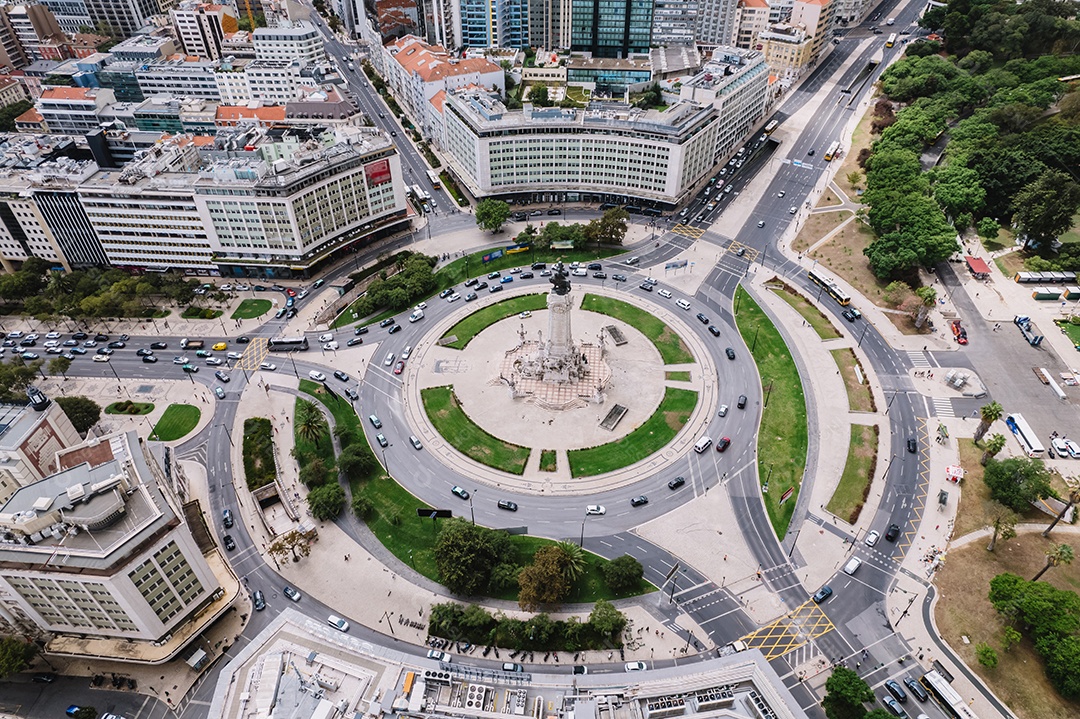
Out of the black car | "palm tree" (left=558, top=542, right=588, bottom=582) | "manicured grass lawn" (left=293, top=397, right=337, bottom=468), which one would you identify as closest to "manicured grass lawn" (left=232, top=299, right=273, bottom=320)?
"manicured grass lawn" (left=293, top=397, right=337, bottom=468)

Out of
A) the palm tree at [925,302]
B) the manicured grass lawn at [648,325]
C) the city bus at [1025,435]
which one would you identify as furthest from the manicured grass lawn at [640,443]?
the city bus at [1025,435]

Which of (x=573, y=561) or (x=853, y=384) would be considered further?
(x=853, y=384)

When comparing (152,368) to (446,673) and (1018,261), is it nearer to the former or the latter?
(446,673)

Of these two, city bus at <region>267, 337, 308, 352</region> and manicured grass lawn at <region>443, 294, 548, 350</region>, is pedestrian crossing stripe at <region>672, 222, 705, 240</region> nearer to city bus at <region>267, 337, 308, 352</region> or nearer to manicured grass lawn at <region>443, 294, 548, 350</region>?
manicured grass lawn at <region>443, 294, 548, 350</region>

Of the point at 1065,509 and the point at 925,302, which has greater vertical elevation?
the point at 925,302

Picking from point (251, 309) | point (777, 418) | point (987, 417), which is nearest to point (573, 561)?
point (777, 418)

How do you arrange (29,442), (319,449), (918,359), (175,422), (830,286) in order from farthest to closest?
1. (830,286)
2. (918,359)
3. (175,422)
4. (319,449)
5. (29,442)

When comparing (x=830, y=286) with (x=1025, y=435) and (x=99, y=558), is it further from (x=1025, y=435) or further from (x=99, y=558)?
(x=99, y=558)

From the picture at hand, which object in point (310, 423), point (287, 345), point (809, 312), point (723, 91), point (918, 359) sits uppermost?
point (723, 91)
